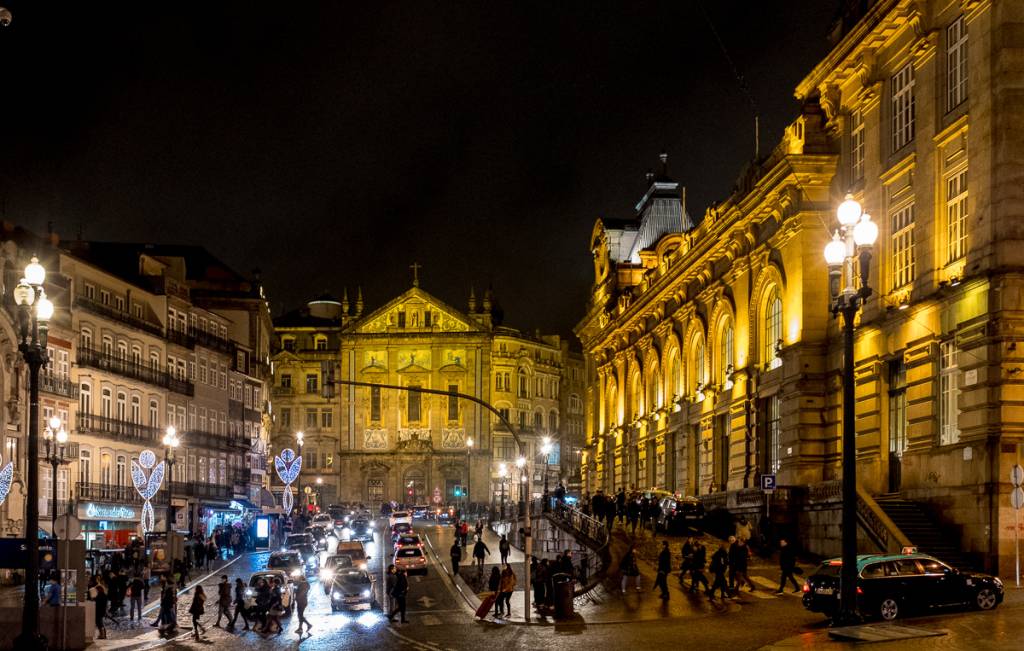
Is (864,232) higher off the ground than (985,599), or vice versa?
(864,232)

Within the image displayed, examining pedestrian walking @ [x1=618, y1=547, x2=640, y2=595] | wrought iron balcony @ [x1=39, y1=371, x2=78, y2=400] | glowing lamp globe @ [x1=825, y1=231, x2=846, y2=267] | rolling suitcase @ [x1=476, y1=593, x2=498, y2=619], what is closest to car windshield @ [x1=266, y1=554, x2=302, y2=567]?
pedestrian walking @ [x1=618, y1=547, x2=640, y2=595]

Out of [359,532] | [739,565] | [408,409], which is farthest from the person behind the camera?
[408,409]

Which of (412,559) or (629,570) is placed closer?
(629,570)

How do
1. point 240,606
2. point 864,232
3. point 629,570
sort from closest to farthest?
point 864,232, point 240,606, point 629,570

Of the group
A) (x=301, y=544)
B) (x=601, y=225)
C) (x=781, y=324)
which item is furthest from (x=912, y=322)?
(x=601, y=225)

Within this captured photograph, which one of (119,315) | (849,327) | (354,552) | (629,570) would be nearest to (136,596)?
(354,552)

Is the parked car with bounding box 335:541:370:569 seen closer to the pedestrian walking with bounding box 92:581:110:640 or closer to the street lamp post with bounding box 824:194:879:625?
the pedestrian walking with bounding box 92:581:110:640

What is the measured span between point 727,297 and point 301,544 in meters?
20.8

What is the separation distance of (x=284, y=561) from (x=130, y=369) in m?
23.3

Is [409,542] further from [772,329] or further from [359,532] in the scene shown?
[359,532]

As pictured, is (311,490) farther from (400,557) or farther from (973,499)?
(973,499)

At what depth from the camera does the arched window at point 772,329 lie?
2080 inches

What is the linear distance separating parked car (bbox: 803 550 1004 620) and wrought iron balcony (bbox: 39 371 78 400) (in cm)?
4089

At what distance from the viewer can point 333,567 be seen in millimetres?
45469
